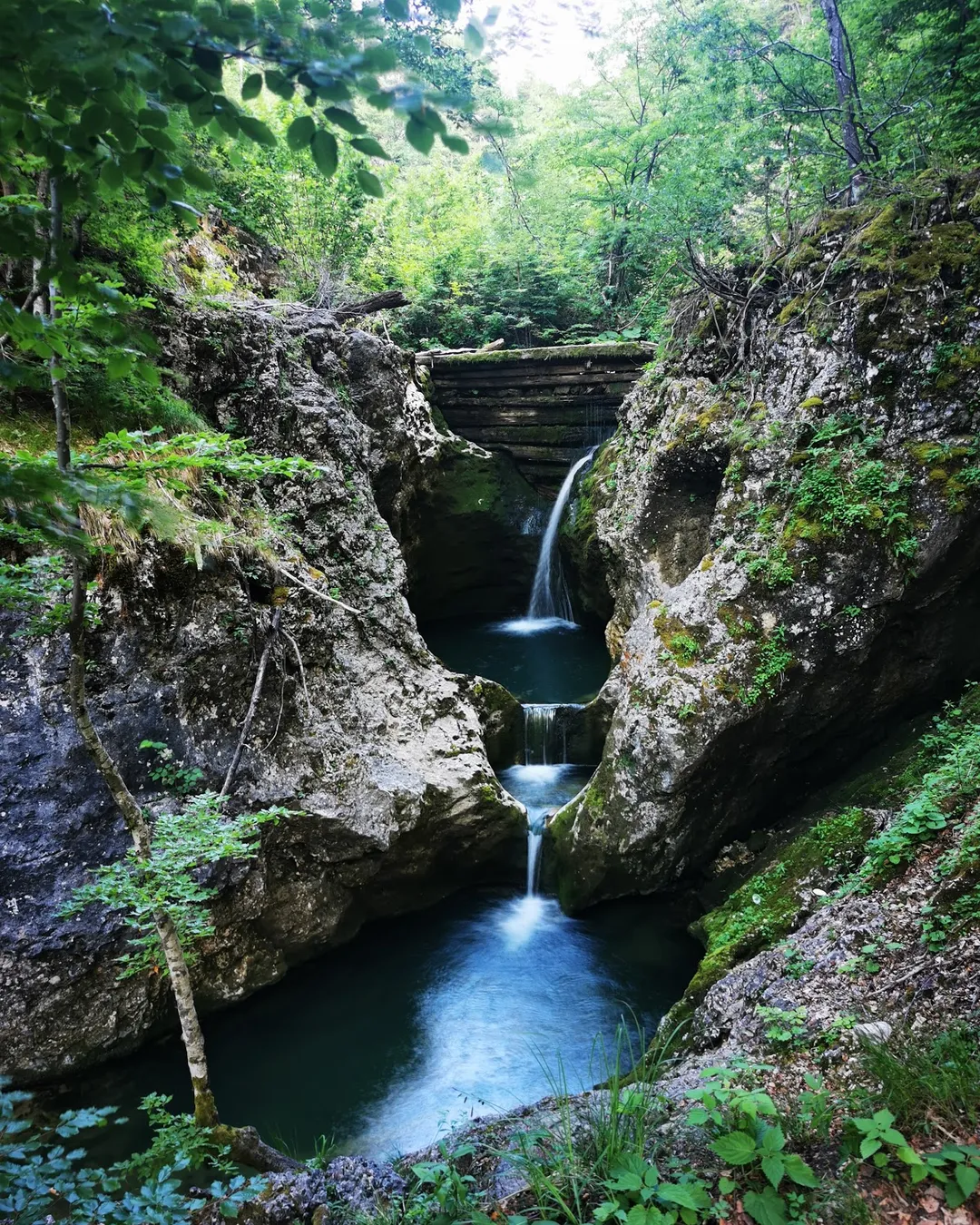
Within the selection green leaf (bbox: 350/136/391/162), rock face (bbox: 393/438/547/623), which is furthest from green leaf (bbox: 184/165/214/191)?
rock face (bbox: 393/438/547/623)

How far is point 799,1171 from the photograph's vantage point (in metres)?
2.21

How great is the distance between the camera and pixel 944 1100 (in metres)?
2.38

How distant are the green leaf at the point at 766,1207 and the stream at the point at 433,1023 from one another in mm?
1818

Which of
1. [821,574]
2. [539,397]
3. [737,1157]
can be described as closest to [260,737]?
[737,1157]

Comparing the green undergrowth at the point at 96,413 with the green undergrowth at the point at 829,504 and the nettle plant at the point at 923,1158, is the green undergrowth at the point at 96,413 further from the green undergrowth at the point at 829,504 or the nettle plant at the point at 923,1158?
the nettle plant at the point at 923,1158

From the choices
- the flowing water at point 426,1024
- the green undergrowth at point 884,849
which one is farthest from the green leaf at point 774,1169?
the flowing water at point 426,1024

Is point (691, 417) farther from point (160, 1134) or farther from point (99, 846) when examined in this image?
point (160, 1134)

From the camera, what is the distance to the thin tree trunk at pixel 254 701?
536 centimetres

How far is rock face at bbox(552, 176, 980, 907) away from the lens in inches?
232

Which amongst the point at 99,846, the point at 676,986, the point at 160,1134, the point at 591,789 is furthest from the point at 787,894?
the point at 99,846

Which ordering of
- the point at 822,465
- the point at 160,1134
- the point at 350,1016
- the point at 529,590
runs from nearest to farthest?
the point at 160,1134, the point at 350,1016, the point at 822,465, the point at 529,590

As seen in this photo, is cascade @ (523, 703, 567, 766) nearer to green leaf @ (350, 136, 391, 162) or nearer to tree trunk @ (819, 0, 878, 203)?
tree trunk @ (819, 0, 878, 203)

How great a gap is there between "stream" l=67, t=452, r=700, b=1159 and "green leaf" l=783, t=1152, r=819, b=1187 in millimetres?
1779

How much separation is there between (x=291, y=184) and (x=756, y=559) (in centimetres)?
901
